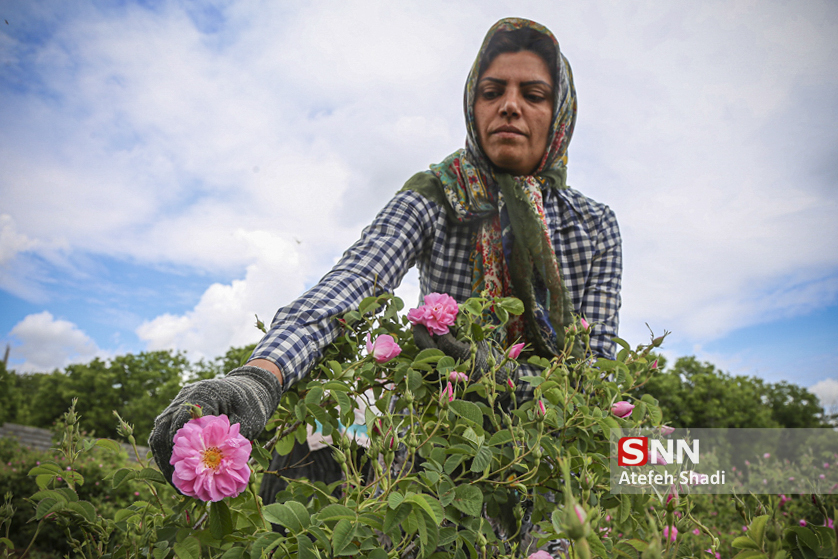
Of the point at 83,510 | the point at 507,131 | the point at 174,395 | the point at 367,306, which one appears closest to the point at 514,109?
the point at 507,131

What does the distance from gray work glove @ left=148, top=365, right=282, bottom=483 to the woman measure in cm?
60

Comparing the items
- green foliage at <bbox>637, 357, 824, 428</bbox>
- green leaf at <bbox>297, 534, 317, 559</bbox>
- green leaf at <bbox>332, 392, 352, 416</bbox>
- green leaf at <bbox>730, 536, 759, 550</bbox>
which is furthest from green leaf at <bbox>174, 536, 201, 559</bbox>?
green foliage at <bbox>637, 357, 824, 428</bbox>

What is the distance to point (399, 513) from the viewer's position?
742 millimetres

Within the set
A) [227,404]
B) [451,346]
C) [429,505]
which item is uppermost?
[451,346]

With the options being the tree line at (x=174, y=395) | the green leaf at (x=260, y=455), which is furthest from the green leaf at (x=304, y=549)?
the tree line at (x=174, y=395)

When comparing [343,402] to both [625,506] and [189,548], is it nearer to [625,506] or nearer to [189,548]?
[189,548]

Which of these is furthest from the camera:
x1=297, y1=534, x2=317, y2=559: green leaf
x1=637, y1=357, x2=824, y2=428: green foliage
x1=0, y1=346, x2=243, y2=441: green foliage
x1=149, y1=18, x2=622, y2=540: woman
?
x1=0, y1=346, x2=243, y2=441: green foliage

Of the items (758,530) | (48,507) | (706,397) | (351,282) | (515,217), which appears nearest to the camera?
(758,530)

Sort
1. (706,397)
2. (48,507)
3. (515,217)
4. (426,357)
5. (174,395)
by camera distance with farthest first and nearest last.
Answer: (174,395), (706,397), (515,217), (426,357), (48,507)

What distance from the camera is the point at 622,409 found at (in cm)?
114

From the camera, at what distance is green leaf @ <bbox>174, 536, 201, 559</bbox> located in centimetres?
78

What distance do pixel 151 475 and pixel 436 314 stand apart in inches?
26.4

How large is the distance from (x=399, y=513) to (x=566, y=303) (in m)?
1.21

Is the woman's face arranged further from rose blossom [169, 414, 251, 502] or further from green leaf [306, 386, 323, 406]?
rose blossom [169, 414, 251, 502]
